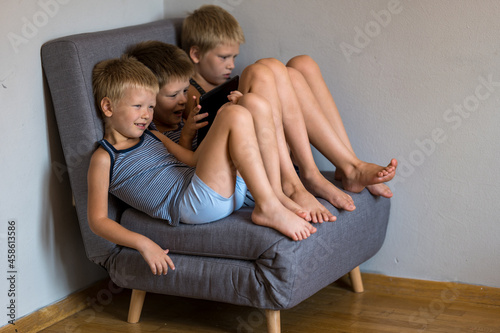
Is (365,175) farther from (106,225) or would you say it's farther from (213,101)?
(106,225)

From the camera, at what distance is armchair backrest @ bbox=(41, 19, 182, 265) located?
1.74 meters

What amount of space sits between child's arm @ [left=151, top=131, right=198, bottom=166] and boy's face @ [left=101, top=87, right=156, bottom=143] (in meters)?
0.13

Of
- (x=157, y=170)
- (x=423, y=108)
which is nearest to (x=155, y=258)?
(x=157, y=170)

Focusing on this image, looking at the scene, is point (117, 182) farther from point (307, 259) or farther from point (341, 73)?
point (341, 73)

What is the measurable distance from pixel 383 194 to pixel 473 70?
18.7 inches

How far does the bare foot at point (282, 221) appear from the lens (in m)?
1.57

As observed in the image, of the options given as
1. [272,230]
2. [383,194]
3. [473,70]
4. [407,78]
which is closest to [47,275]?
[272,230]

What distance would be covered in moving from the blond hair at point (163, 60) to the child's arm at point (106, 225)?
1.08 feet

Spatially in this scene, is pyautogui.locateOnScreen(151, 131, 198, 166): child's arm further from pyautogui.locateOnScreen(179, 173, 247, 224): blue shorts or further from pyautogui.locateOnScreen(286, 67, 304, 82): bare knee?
pyautogui.locateOnScreen(286, 67, 304, 82): bare knee

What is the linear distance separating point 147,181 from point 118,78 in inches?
11.9

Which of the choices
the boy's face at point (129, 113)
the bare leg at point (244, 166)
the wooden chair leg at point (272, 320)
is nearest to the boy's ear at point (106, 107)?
the boy's face at point (129, 113)

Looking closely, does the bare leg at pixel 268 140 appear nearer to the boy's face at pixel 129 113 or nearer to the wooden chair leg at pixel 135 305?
the boy's face at pixel 129 113

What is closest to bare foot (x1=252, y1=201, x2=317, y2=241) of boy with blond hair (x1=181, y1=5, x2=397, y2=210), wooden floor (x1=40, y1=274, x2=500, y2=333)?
boy with blond hair (x1=181, y1=5, x2=397, y2=210)

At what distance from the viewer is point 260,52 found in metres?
2.25
